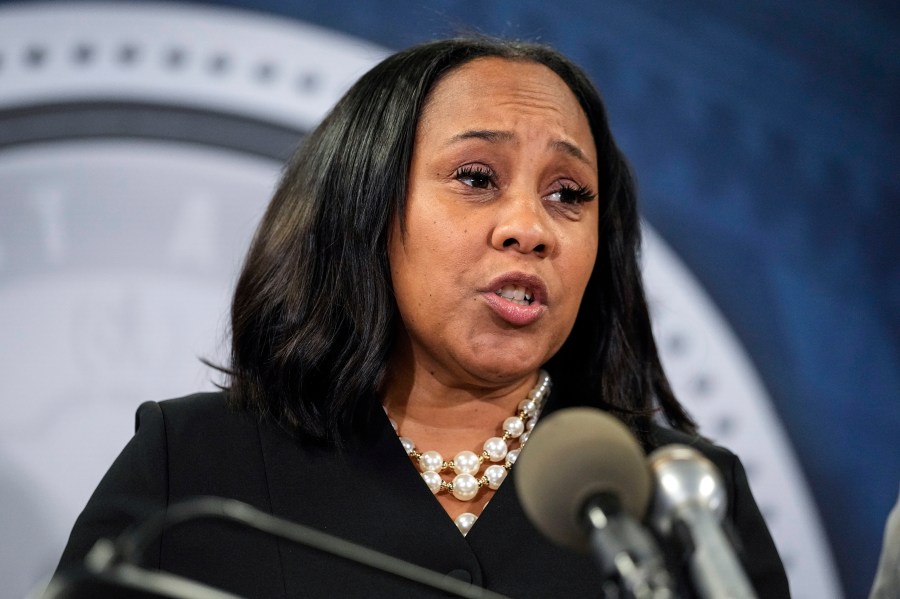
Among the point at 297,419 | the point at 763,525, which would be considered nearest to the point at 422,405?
the point at 297,419

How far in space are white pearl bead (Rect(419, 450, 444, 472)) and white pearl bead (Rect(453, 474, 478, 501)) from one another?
1.4 inches

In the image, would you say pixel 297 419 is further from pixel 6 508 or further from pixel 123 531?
pixel 6 508

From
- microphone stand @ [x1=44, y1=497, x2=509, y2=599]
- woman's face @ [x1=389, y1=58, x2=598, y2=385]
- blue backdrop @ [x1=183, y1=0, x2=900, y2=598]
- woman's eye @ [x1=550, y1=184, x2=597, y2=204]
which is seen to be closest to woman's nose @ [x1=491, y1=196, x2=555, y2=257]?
woman's face @ [x1=389, y1=58, x2=598, y2=385]

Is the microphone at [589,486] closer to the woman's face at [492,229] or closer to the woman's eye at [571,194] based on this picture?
the woman's face at [492,229]

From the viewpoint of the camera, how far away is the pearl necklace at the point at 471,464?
61.4 inches

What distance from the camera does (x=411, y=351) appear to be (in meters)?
1.67

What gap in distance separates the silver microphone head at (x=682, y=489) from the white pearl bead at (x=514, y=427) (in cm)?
77

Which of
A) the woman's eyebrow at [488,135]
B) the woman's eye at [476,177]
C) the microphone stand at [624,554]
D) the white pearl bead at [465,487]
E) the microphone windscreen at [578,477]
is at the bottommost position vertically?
the white pearl bead at [465,487]

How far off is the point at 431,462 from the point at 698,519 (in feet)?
2.57

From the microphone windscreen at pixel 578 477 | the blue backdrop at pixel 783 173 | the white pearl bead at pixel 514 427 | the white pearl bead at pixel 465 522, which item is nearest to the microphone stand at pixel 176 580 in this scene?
the microphone windscreen at pixel 578 477

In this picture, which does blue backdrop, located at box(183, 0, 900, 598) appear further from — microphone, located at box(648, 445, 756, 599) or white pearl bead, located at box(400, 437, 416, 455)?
microphone, located at box(648, 445, 756, 599)

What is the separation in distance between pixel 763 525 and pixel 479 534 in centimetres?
46

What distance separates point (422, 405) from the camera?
165cm

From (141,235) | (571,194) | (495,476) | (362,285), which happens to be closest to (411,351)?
(362,285)
